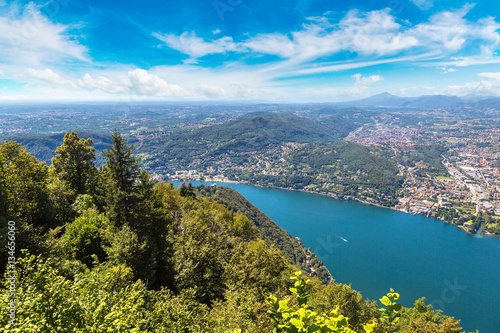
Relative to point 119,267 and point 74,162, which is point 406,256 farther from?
point 74,162

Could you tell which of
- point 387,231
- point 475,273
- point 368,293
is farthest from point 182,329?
point 387,231

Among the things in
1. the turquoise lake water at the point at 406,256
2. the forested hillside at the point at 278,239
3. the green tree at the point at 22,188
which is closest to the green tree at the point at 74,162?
the green tree at the point at 22,188

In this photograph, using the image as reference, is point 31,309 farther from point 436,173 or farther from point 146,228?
point 436,173

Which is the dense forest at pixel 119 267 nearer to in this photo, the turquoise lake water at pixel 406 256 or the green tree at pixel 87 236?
the green tree at pixel 87 236

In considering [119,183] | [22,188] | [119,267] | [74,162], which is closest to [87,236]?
[119,183]

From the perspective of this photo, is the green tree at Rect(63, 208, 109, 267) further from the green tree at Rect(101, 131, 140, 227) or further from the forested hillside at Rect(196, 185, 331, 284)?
the forested hillside at Rect(196, 185, 331, 284)

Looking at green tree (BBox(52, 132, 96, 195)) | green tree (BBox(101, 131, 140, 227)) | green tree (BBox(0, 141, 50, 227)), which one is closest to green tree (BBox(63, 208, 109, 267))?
green tree (BBox(101, 131, 140, 227))
